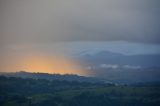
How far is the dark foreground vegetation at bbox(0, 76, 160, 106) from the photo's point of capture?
19.4 meters

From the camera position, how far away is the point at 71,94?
21.4m

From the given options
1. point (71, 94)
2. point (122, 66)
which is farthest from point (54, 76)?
point (122, 66)

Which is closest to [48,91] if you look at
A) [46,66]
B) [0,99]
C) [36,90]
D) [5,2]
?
[36,90]

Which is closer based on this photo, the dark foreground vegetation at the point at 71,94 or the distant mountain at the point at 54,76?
the dark foreground vegetation at the point at 71,94

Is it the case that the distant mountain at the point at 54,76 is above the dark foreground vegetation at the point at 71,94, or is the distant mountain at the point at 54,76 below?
above

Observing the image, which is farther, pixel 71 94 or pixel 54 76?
pixel 71 94

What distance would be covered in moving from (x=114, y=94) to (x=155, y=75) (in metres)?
3.56

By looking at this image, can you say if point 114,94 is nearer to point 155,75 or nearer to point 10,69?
point 155,75

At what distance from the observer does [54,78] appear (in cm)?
2178

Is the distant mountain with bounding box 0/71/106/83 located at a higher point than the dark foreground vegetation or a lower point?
higher

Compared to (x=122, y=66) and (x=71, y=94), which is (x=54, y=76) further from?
(x=122, y=66)

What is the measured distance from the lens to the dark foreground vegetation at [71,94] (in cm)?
1939

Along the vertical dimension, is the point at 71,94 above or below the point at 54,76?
below

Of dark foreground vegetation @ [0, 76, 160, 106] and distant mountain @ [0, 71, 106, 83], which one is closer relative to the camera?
dark foreground vegetation @ [0, 76, 160, 106]
